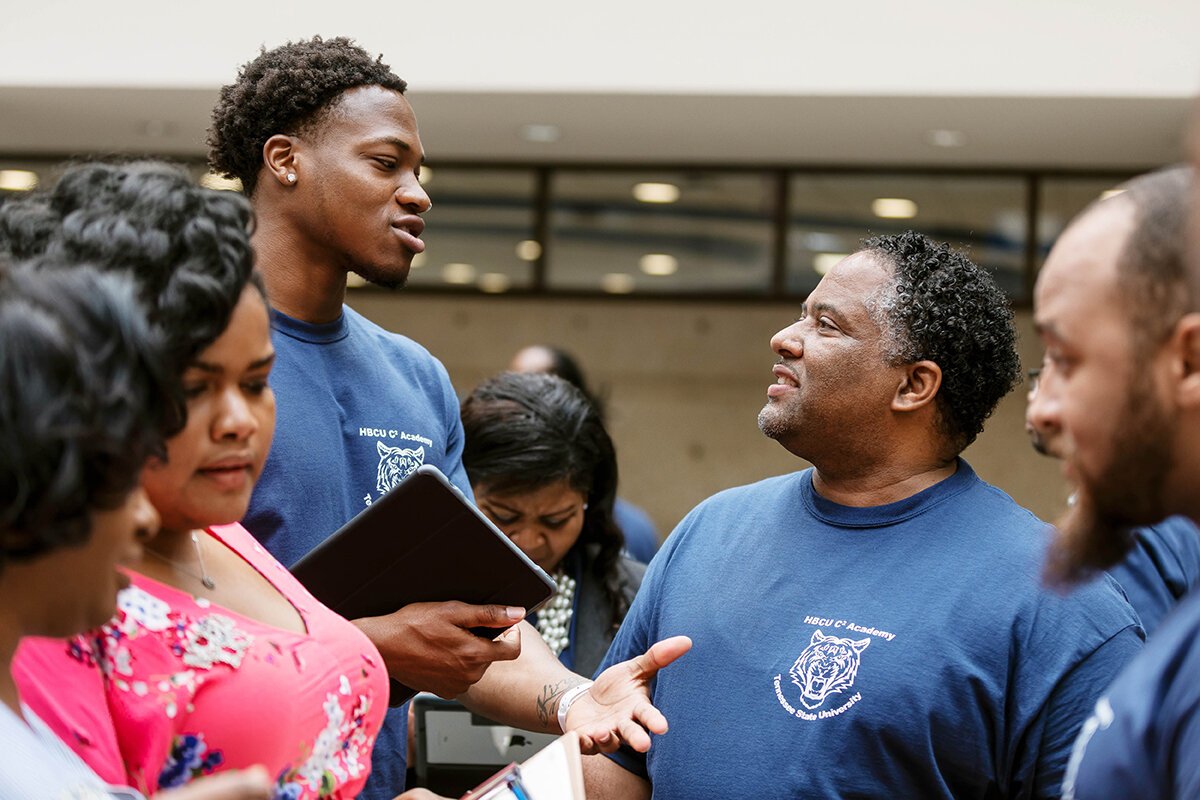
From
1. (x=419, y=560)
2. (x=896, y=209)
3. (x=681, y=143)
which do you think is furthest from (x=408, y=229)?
(x=896, y=209)

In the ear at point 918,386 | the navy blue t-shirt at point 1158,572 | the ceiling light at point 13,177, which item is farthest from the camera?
the ceiling light at point 13,177

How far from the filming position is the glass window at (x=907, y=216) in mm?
8969

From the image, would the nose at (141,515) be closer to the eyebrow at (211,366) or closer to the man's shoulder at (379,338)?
the eyebrow at (211,366)

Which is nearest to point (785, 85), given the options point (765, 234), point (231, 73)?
point (765, 234)

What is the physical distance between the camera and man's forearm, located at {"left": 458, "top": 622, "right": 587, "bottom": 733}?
2.99m

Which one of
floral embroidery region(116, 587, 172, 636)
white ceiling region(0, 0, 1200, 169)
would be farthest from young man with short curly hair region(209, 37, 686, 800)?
white ceiling region(0, 0, 1200, 169)

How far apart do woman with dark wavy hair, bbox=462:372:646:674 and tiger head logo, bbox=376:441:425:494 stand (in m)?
0.84

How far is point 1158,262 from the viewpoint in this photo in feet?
5.30

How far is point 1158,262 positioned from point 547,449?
7.83 ft

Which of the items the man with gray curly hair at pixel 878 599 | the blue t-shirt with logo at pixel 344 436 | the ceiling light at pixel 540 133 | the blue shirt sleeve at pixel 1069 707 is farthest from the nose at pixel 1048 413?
the ceiling light at pixel 540 133

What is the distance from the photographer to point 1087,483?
1.68 metres

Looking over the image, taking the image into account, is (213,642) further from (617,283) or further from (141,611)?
(617,283)

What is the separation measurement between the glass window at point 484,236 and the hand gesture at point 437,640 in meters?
6.88

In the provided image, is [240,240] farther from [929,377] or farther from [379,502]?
[929,377]
